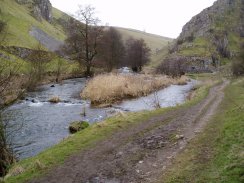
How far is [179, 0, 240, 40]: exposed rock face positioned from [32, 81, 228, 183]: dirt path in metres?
152

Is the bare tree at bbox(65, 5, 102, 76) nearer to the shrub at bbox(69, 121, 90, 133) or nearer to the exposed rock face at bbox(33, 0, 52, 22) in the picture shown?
the shrub at bbox(69, 121, 90, 133)

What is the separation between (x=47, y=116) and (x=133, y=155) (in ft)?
50.9

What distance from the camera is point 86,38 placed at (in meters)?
70.8

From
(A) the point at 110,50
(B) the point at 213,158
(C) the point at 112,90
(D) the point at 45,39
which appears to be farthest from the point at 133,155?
(D) the point at 45,39

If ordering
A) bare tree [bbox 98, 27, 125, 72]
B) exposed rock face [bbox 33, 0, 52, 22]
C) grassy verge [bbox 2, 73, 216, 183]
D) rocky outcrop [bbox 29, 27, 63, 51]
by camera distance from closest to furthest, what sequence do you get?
grassy verge [bbox 2, 73, 216, 183], bare tree [bbox 98, 27, 125, 72], rocky outcrop [bbox 29, 27, 63, 51], exposed rock face [bbox 33, 0, 52, 22]

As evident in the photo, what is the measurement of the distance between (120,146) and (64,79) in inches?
1998

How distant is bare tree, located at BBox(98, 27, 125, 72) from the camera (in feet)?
255

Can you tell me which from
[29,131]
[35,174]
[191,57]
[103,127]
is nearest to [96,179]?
[35,174]

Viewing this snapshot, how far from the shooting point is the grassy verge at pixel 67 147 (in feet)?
42.8

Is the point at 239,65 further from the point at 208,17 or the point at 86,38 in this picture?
the point at 208,17

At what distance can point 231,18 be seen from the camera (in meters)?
169

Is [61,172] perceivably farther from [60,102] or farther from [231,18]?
[231,18]

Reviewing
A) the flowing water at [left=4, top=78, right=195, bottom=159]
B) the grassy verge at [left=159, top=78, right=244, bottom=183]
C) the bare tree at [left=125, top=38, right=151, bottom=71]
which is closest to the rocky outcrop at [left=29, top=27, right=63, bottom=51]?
the bare tree at [left=125, top=38, right=151, bottom=71]

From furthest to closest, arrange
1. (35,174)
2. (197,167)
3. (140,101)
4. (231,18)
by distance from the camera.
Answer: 1. (231,18)
2. (140,101)
3. (35,174)
4. (197,167)
